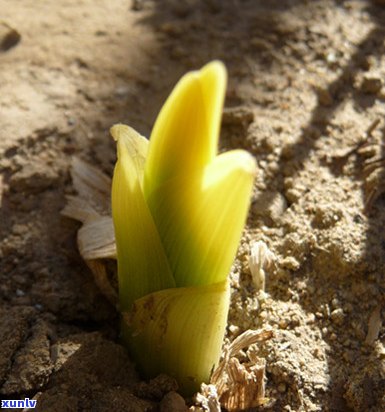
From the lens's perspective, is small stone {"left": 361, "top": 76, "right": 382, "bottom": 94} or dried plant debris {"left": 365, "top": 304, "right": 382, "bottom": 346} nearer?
dried plant debris {"left": 365, "top": 304, "right": 382, "bottom": 346}

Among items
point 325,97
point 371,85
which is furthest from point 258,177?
point 371,85

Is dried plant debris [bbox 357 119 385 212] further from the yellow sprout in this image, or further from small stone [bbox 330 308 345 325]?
the yellow sprout

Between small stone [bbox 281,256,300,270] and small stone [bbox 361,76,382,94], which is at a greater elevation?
small stone [bbox 361,76,382,94]

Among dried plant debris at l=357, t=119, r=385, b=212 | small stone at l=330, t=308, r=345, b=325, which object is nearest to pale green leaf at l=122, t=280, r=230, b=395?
small stone at l=330, t=308, r=345, b=325

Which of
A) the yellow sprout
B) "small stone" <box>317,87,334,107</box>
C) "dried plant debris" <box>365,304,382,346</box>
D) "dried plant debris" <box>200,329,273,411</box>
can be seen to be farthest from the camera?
"small stone" <box>317,87,334,107</box>

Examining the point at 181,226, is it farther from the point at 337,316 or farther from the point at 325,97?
the point at 325,97

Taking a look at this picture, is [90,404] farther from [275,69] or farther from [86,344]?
[275,69]

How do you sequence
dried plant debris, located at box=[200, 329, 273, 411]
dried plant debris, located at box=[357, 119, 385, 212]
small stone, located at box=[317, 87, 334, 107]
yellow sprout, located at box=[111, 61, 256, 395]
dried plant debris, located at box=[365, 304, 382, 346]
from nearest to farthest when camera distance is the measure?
yellow sprout, located at box=[111, 61, 256, 395] < dried plant debris, located at box=[200, 329, 273, 411] < dried plant debris, located at box=[365, 304, 382, 346] < dried plant debris, located at box=[357, 119, 385, 212] < small stone, located at box=[317, 87, 334, 107]

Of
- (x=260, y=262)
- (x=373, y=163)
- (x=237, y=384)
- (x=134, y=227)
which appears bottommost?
(x=237, y=384)
